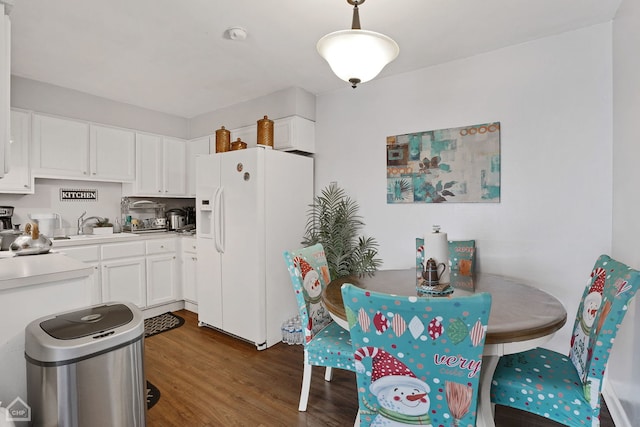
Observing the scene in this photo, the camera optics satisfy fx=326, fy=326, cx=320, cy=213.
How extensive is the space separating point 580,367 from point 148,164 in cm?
427

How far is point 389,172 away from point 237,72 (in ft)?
5.51

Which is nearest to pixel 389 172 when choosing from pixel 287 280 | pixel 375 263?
pixel 375 263

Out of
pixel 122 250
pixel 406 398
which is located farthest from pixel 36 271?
pixel 122 250

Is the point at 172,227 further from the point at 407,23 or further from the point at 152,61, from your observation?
the point at 407,23

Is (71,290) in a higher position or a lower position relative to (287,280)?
higher

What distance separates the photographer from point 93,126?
3.47 m

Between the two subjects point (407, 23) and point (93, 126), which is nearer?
point (407, 23)

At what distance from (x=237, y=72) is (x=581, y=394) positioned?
126 inches

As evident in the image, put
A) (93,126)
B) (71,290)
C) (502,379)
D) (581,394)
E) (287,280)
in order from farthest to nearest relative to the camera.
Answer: (93,126)
(287,280)
(71,290)
(502,379)
(581,394)

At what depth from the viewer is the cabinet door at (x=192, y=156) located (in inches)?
164

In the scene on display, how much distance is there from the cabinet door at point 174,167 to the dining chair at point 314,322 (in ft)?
8.86

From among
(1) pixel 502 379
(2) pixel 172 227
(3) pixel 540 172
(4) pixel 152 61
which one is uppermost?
(4) pixel 152 61

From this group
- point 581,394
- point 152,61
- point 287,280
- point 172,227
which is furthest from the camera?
point 172,227

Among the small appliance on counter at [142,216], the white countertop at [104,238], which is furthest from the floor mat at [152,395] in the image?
the small appliance on counter at [142,216]
